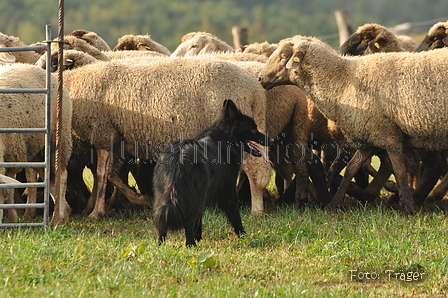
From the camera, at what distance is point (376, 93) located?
679 centimetres

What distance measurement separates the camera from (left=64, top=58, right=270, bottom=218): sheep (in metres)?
6.86

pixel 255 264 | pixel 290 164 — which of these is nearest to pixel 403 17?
pixel 290 164

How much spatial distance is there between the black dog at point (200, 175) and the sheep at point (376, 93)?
157 centimetres

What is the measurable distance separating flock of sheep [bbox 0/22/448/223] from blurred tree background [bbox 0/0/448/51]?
39184 mm

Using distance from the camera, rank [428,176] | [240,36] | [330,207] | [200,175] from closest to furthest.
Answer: [200,175] < [330,207] < [428,176] < [240,36]

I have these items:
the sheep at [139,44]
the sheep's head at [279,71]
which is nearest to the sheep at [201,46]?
the sheep at [139,44]

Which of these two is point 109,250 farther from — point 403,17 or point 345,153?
point 403,17

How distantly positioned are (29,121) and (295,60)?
9.51 feet

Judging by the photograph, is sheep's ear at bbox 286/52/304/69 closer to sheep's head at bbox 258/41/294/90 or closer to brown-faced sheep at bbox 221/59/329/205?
sheep's head at bbox 258/41/294/90

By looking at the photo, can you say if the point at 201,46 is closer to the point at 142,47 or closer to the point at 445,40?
the point at 142,47

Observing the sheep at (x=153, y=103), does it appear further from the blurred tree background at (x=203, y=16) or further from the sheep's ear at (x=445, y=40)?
the blurred tree background at (x=203, y=16)

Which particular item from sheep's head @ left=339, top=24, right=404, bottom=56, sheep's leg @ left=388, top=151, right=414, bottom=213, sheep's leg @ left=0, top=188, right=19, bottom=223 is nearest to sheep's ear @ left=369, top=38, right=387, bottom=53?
sheep's head @ left=339, top=24, right=404, bottom=56

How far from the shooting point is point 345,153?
7730 mm

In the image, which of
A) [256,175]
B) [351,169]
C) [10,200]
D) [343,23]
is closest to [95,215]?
[10,200]
